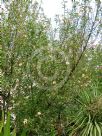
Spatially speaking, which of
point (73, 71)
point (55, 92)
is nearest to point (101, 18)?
point (73, 71)

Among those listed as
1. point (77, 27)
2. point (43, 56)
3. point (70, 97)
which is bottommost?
point (70, 97)

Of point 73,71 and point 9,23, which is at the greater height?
point 9,23

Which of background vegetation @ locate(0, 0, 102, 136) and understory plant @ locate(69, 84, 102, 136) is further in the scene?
understory plant @ locate(69, 84, 102, 136)

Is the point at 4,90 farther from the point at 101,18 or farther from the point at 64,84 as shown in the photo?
the point at 101,18

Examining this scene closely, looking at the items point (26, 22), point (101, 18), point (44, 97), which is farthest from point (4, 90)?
point (101, 18)

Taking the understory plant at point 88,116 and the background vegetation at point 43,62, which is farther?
the understory plant at point 88,116

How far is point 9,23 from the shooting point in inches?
329

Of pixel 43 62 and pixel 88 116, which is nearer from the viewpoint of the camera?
pixel 43 62

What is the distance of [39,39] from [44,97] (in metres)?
1.13

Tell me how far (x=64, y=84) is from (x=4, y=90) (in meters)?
1.26

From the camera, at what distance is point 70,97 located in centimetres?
841

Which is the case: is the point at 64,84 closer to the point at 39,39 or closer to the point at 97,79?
the point at 39,39

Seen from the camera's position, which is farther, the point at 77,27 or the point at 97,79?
the point at 97,79

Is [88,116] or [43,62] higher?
[43,62]
